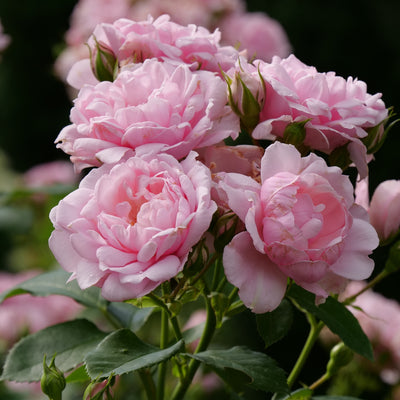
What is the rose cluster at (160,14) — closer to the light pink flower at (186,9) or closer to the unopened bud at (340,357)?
the light pink flower at (186,9)

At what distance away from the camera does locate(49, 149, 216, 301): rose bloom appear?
0.48m

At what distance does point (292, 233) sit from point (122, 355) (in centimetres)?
17

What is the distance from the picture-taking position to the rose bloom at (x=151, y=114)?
549 mm

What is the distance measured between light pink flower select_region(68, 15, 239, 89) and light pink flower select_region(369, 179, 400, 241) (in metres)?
0.19

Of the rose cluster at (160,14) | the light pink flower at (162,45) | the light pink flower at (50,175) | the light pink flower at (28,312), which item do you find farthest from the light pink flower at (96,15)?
the light pink flower at (162,45)

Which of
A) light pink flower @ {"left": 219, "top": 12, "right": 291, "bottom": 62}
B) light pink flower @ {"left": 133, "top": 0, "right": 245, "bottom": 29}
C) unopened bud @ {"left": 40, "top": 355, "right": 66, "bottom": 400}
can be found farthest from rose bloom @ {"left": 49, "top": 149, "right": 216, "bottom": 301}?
light pink flower @ {"left": 219, "top": 12, "right": 291, "bottom": 62}

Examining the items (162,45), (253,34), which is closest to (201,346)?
(162,45)

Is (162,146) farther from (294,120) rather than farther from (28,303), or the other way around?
(28,303)

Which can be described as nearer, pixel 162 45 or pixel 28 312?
pixel 162 45

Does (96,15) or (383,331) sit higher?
(96,15)

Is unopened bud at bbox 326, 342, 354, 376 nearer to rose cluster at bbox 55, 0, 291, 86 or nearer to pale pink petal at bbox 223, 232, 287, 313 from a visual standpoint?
pale pink petal at bbox 223, 232, 287, 313

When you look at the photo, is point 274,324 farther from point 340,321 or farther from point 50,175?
point 50,175

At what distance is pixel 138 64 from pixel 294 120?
0.16 metres

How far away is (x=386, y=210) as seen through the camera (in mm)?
659
